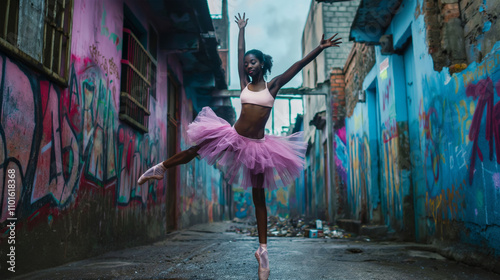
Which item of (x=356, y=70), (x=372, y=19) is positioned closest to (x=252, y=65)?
(x=372, y=19)

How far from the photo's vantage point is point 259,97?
3.65 m

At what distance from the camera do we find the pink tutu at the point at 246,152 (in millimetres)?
3629

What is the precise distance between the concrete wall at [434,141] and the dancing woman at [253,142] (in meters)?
1.70

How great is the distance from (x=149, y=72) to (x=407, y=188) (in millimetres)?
5028

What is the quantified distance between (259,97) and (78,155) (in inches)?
92.1

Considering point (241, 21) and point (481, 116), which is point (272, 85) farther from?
point (481, 116)

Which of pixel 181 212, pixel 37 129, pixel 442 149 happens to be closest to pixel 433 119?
pixel 442 149

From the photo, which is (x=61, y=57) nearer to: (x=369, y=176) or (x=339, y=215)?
(x=369, y=176)

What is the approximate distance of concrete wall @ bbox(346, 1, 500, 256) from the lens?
399 cm

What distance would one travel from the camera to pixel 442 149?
205 inches

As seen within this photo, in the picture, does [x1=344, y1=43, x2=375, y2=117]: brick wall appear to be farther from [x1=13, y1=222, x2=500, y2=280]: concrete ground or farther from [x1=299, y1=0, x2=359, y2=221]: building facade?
[x1=13, y1=222, x2=500, y2=280]: concrete ground

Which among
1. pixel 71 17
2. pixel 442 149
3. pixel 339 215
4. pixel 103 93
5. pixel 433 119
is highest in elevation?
pixel 71 17

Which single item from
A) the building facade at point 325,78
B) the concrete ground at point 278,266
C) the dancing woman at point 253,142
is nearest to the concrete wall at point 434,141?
the concrete ground at point 278,266

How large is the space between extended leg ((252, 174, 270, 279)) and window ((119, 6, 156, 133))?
3249mm
